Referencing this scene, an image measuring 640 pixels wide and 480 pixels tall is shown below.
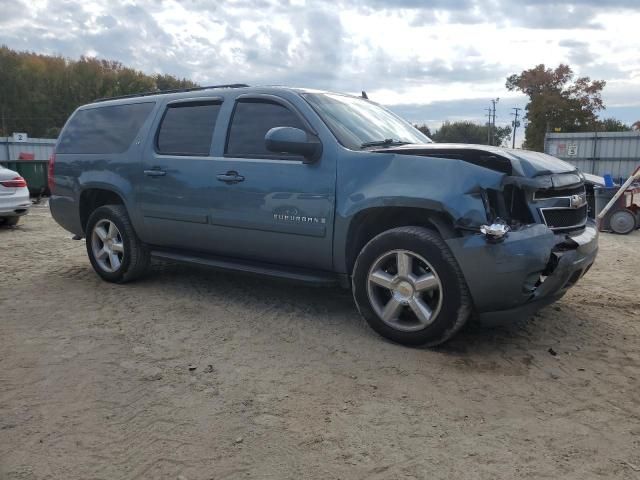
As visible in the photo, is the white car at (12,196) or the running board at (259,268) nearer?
the running board at (259,268)

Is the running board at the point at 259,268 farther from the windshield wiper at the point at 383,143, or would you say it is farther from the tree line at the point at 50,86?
the tree line at the point at 50,86

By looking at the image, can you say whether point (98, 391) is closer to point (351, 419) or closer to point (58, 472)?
A: point (58, 472)

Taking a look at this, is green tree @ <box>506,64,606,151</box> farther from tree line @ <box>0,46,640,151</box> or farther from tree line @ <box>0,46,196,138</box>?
tree line @ <box>0,46,196,138</box>

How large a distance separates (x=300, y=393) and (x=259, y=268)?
5.36 ft

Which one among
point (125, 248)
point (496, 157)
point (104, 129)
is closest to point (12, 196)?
point (104, 129)

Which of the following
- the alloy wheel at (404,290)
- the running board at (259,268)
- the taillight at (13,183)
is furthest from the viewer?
the taillight at (13,183)

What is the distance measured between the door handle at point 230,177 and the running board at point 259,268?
28.1 inches

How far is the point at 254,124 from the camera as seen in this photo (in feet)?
16.0

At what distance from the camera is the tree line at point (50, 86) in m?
58.0

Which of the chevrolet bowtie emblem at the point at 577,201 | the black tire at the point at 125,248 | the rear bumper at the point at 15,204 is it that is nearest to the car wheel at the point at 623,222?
the chevrolet bowtie emblem at the point at 577,201

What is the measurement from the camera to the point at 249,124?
16.1 feet

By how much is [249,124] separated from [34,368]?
8.21 ft

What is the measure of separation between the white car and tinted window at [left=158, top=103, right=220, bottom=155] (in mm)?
6616

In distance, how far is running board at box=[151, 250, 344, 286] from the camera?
4.45 meters
